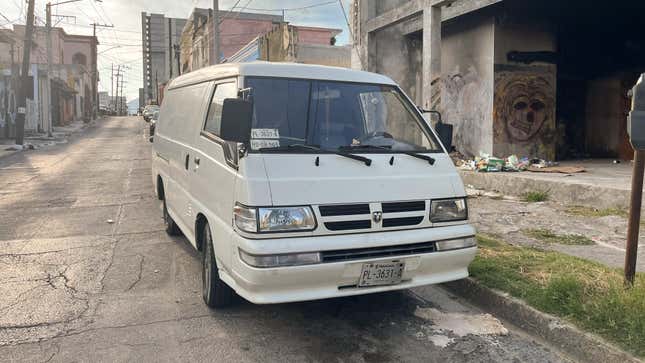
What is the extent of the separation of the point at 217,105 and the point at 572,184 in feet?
20.8

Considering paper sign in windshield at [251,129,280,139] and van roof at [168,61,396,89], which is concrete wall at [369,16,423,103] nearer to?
Result: van roof at [168,61,396,89]

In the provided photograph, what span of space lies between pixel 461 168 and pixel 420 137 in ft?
24.7

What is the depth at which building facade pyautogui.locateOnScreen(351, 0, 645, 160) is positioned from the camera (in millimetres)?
12750

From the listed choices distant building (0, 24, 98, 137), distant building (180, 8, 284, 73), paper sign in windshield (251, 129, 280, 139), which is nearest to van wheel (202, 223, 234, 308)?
paper sign in windshield (251, 129, 280, 139)

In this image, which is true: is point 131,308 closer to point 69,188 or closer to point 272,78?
point 272,78

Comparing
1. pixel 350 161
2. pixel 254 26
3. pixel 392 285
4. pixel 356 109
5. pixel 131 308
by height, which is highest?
pixel 254 26

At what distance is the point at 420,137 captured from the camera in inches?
194

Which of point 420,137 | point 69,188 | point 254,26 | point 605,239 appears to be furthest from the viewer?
point 254,26

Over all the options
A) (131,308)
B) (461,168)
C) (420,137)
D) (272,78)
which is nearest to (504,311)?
(420,137)

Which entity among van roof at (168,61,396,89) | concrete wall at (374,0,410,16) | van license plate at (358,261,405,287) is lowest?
van license plate at (358,261,405,287)

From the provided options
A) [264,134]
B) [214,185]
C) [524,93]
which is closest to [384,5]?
[524,93]

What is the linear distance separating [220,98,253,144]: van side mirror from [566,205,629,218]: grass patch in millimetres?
5991

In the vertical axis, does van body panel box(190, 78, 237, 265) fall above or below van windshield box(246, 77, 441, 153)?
below

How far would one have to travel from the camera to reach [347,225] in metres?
3.86
